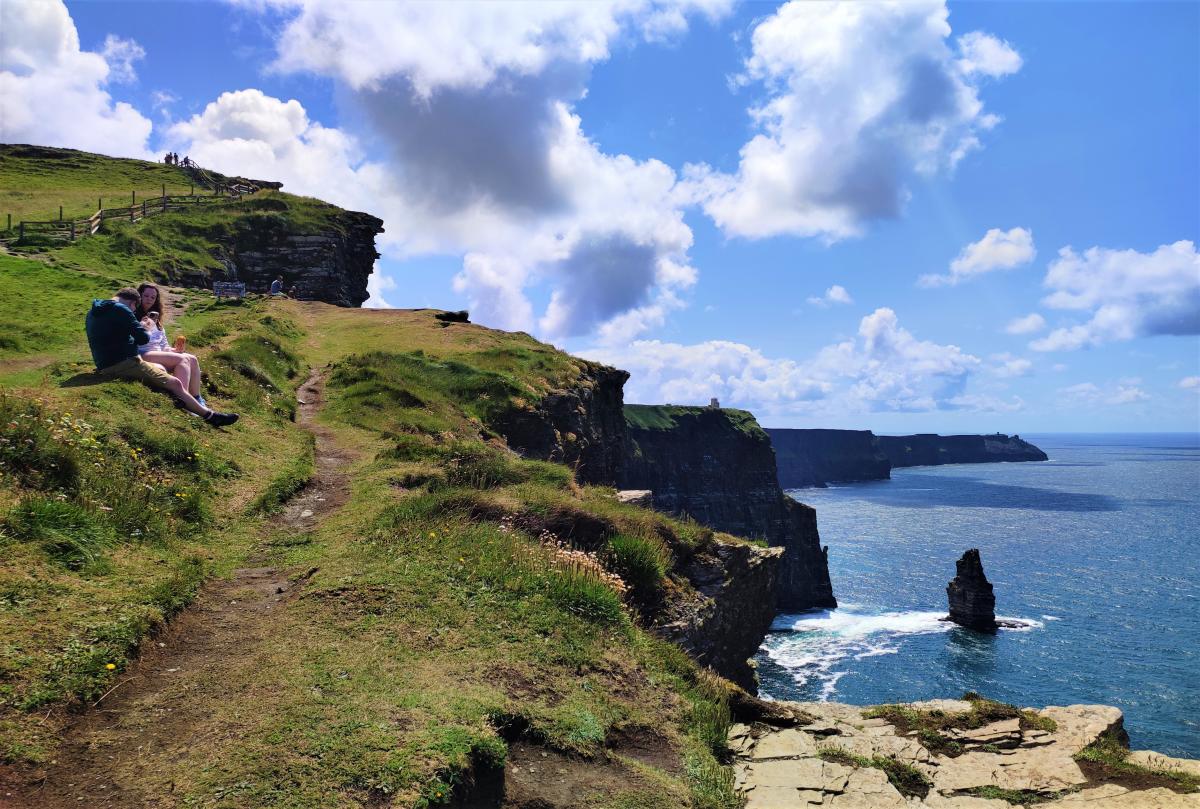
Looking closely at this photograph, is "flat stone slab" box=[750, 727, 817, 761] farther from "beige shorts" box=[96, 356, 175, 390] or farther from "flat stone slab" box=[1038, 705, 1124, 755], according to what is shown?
"beige shorts" box=[96, 356, 175, 390]

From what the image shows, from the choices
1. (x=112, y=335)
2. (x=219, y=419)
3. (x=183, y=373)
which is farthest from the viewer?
(x=183, y=373)

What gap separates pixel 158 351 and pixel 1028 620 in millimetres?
87615

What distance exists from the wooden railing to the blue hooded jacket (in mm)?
42624

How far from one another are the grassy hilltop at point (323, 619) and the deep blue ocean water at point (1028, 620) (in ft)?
169

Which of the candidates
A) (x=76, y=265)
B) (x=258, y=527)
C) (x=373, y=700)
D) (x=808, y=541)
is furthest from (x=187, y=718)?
(x=808, y=541)

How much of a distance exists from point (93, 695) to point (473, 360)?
30.1m

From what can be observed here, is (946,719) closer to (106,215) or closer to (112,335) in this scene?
(112,335)

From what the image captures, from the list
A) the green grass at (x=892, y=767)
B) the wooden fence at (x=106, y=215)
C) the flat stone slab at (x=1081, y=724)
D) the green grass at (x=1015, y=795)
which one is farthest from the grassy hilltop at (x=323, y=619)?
the wooden fence at (x=106, y=215)

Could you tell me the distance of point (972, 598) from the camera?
72562 mm

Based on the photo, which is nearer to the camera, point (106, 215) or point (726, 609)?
point (726, 609)

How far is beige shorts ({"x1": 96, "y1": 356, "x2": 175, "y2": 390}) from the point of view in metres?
17.1

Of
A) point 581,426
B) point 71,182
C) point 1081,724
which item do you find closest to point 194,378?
point 581,426

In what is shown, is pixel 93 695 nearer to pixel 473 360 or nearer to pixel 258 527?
pixel 258 527

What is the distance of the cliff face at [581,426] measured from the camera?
3019 centimetres
